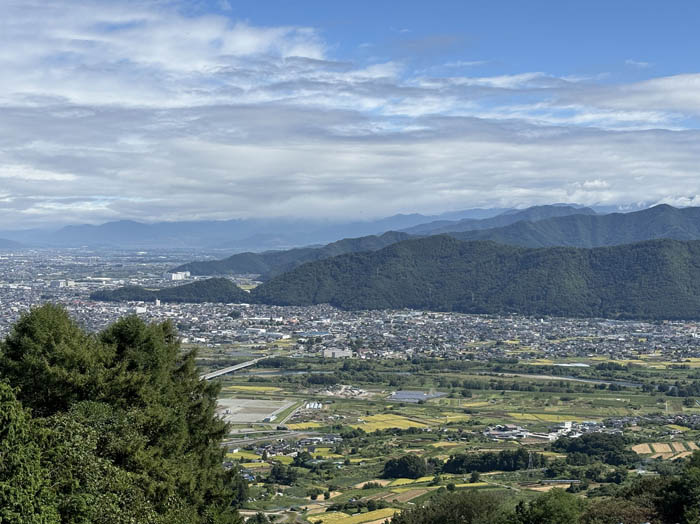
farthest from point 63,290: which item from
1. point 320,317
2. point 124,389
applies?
point 124,389

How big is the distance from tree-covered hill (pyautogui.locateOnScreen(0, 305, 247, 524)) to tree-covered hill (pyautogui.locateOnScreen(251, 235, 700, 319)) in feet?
329

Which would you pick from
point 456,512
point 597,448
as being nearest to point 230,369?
point 597,448

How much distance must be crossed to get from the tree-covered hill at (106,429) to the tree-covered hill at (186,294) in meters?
100

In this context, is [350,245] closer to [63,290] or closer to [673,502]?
[63,290]

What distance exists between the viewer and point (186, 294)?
12862 cm

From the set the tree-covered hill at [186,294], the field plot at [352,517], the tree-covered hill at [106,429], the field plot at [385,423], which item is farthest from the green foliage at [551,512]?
the tree-covered hill at [186,294]

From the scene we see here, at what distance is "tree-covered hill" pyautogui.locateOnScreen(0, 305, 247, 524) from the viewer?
1036 cm

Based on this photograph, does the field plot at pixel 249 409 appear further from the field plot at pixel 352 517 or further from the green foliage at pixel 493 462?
the field plot at pixel 352 517

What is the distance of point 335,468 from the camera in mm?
38875

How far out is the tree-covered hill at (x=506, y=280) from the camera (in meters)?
116

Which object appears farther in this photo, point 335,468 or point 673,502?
point 335,468

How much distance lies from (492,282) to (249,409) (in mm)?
83143

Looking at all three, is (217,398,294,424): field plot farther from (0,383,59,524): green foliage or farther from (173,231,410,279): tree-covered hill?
(173,231,410,279): tree-covered hill

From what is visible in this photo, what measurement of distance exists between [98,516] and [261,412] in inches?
1694
